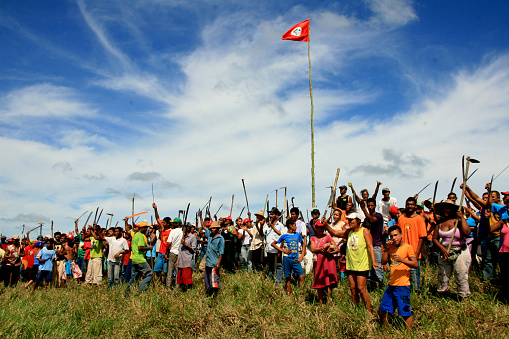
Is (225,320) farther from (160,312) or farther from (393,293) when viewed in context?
(393,293)

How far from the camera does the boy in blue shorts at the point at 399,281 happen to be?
5641mm

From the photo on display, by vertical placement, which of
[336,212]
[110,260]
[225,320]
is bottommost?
[225,320]

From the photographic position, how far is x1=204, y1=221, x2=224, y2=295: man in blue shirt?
8781 mm

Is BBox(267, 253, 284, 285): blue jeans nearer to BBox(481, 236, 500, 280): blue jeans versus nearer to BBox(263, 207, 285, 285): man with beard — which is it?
BBox(263, 207, 285, 285): man with beard

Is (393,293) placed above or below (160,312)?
above

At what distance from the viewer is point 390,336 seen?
5.45 m

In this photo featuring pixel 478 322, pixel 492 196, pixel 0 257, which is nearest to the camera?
pixel 478 322

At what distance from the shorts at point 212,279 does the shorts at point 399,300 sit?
4087 mm

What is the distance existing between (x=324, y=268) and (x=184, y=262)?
3.80 meters

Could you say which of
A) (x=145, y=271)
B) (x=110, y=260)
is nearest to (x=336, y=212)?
(x=145, y=271)

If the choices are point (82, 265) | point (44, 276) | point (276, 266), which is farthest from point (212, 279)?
point (82, 265)

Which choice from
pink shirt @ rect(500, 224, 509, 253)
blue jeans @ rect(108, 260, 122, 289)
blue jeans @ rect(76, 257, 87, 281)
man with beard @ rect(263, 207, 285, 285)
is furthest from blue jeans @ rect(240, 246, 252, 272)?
pink shirt @ rect(500, 224, 509, 253)

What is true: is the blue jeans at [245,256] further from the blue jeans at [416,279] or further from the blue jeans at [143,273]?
the blue jeans at [416,279]

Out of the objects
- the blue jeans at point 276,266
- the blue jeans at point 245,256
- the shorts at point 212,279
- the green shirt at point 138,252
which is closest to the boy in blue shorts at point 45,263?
the green shirt at point 138,252
